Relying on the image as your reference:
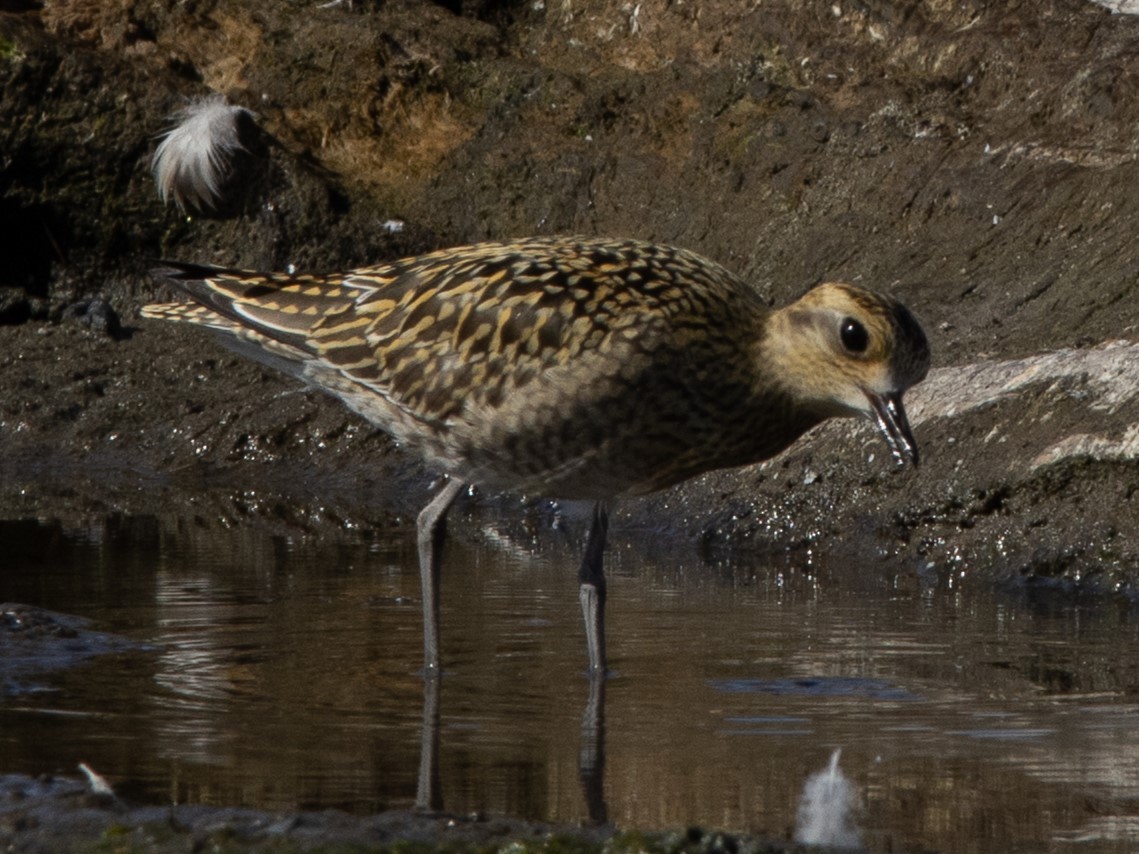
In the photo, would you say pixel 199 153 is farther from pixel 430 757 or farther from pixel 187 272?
pixel 430 757

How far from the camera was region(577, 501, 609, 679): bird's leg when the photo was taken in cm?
702

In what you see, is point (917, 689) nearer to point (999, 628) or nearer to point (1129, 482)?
point (999, 628)

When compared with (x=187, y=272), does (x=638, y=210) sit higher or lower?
higher

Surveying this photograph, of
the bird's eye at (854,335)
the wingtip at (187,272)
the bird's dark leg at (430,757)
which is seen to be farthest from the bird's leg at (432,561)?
the bird's eye at (854,335)

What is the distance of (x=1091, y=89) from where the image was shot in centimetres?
1128

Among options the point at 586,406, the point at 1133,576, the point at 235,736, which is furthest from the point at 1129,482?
the point at 235,736

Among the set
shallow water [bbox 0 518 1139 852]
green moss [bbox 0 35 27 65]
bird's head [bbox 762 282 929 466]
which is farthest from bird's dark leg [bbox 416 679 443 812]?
green moss [bbox 0 35 27 65]

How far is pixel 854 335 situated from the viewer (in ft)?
22.6

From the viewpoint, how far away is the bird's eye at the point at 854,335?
6875 millimetres

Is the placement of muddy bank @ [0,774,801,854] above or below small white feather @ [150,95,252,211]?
below

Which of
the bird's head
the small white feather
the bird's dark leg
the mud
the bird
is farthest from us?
the small white feather

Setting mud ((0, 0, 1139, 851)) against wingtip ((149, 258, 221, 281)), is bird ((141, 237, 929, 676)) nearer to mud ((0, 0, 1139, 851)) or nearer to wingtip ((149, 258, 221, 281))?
wingtip ((149, 258, 221, 281))

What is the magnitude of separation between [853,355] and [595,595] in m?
1.21

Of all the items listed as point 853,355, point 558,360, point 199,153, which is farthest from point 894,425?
point 199,153
